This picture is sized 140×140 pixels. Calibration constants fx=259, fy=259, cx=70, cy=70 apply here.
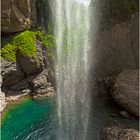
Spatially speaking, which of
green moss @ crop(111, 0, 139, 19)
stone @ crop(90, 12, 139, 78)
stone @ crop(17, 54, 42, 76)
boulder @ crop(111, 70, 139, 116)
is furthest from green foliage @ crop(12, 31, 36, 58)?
green moss @ crop(111, 0, 139, 19)

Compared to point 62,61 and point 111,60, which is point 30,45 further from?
point 111,60

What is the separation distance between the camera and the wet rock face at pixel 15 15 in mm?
26484

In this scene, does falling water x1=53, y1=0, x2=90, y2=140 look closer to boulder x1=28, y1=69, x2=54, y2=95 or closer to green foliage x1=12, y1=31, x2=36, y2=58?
boulder x1=28, y1=69, x2=54, y2=95

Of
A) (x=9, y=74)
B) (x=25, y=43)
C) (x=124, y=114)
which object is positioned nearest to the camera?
(x=124, y=114)

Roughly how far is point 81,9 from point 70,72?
734cm

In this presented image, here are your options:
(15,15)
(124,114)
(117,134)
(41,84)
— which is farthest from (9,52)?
(117,134)

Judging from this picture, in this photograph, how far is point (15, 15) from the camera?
88.7ft

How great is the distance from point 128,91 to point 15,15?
1387 cm

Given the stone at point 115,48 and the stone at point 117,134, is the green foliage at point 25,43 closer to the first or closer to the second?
the stone at point 115,48

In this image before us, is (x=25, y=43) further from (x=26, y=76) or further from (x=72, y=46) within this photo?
(x=72, y=46)

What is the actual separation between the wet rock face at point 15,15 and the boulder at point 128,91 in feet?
38.6

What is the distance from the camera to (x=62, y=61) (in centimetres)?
2973

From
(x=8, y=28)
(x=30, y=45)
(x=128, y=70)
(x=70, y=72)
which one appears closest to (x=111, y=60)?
(x=128, y=70)

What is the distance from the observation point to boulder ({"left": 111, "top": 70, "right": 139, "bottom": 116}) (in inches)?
898
